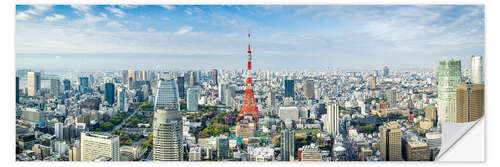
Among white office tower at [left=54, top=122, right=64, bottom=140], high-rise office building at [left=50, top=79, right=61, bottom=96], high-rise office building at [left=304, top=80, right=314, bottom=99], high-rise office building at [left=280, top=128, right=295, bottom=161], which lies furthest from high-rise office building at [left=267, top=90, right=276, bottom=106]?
high-rise office building at [left=50, top=79, right=61, bottom=96]

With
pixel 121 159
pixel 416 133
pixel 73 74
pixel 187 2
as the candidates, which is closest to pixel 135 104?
pixel 73 74

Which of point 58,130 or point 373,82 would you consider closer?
point 58,130

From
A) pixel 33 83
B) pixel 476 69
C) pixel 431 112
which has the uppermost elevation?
pixel 476 69

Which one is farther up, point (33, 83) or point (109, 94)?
point (33, 83)

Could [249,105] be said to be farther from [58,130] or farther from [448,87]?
[448,87]

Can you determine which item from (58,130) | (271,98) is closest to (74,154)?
(58,130)
